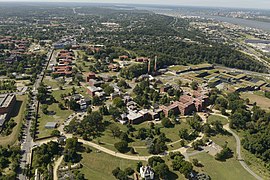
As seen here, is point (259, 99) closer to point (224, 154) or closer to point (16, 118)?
point (224, 154)

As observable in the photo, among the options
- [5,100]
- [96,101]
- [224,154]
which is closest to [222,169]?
[224,154]

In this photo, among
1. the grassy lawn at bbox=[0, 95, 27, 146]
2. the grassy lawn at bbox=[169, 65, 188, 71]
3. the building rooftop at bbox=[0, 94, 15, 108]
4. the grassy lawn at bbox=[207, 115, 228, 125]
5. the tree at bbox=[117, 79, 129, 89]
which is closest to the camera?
the grassy lawn at bbox=[0, 95, 27, 146]

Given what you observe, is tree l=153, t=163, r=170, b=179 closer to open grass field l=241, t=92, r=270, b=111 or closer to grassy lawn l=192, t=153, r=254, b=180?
grassy lawn l=192, t=153, r=254, b=180

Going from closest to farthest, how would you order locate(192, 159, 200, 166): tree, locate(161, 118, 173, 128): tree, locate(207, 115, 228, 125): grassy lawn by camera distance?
locate(192, 159, 200, 166): tree < locate(161, 118, 173, 128): tree < locate(207, 115, 228, 125): grassy lawn

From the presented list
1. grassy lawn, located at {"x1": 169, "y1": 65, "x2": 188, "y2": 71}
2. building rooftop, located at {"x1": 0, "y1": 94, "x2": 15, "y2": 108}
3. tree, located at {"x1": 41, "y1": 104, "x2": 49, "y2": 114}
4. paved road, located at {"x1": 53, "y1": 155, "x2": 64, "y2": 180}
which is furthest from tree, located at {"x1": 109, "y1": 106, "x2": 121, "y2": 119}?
grassy lawn, located at {"x1": 169, "y1": 65, "x2": 188, "y2": 71}

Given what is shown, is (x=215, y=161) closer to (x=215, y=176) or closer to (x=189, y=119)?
(x=215, y=176)

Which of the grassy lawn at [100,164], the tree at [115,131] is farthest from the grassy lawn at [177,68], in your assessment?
the grassy lawn at [100,164]

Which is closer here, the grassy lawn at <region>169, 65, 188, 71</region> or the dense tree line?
the dense tree line
